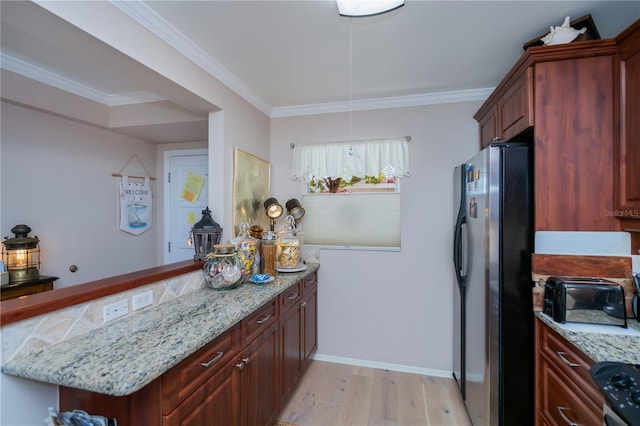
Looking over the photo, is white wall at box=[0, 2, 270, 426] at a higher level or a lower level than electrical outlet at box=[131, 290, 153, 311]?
higher

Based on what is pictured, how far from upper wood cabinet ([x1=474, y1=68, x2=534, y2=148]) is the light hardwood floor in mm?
2026

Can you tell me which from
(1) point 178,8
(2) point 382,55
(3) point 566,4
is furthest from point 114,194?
(3) point 566,4

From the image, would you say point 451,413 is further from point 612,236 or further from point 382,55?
point 382,55

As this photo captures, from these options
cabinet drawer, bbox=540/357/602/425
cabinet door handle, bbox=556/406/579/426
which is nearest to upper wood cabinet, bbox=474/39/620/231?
cabinet drawer, bbox=540/357/602/425

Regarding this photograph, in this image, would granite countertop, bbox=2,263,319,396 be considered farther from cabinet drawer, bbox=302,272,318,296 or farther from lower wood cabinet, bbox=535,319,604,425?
lower wood cabinet, bbox=535,319,604,425

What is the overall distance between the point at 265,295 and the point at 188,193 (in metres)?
2.10

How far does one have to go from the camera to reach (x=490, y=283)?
5.24 ft

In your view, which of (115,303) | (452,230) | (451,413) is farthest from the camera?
(452,230)

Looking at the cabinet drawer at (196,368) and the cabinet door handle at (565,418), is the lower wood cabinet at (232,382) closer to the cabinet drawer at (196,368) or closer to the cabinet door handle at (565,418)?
the cabinet drawer at (196,368)

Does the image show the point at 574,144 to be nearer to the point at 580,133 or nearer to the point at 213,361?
the point at 580,133

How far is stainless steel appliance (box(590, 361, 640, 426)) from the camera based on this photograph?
0.79m

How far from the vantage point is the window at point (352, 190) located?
2613mm

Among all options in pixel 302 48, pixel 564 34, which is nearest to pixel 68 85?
pixel 302 48

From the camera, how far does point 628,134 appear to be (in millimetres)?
1362
